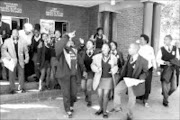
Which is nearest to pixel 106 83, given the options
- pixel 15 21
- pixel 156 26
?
pixel 156 26

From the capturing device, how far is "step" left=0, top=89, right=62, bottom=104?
4832 millimetres

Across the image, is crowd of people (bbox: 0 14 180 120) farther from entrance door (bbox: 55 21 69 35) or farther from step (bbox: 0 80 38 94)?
entrance door (bbox: 55 21 69 35)

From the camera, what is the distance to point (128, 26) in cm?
880

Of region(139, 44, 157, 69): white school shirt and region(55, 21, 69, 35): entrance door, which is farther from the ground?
region(55, 21, 69, 35): entrance door

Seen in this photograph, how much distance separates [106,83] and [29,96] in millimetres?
2190

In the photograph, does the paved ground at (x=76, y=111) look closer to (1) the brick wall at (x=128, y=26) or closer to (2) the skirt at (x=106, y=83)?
(2) the skirt at (x=106, y=83)

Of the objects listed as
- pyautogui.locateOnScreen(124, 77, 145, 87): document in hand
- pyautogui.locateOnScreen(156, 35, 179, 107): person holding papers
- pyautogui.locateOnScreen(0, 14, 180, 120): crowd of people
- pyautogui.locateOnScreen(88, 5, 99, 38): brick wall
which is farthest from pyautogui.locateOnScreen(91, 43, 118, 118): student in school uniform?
pyautogui.locateOnScreen(88, 5, 99, 38): brick wall

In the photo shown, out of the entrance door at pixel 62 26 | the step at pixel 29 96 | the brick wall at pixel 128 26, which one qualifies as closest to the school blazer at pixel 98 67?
the step at pixel 29 96

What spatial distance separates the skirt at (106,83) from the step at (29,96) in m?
1.76

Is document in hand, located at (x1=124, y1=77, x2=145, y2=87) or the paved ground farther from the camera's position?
the paved ground

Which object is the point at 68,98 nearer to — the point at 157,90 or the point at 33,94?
the point at 33,94

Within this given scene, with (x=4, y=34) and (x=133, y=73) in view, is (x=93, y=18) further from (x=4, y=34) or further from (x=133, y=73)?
(x=133, y=73)

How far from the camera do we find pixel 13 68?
16.1 feet

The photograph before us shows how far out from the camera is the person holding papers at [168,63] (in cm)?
511
